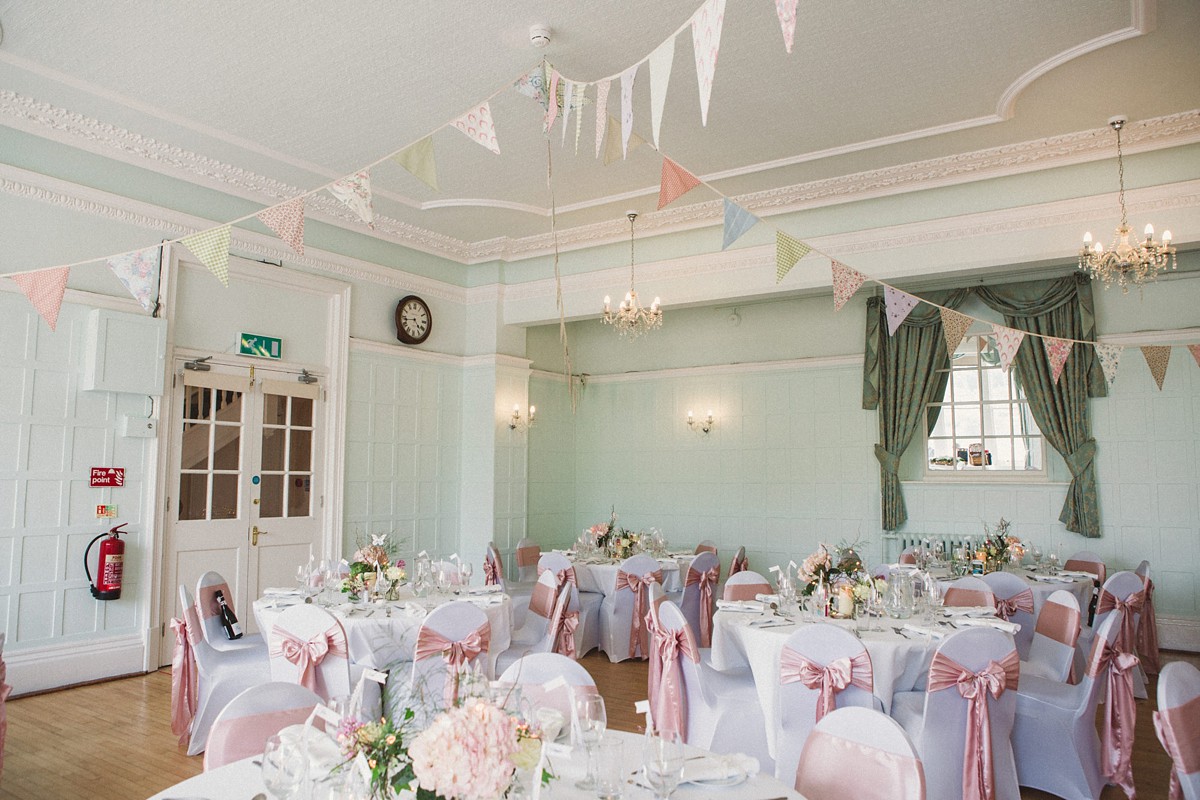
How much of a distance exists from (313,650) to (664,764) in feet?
8.98

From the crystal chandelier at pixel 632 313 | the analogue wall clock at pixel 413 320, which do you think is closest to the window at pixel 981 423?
the crystal chandelier at pixel 632 313

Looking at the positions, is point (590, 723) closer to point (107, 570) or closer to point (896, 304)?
point (896, 304)

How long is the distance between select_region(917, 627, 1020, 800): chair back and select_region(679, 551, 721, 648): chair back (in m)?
3.56

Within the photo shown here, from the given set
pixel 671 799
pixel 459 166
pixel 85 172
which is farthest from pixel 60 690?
pixel 671 799

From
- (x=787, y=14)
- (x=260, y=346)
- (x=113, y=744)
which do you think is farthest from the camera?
(x=260, y=346)

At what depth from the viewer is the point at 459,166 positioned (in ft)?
22.5

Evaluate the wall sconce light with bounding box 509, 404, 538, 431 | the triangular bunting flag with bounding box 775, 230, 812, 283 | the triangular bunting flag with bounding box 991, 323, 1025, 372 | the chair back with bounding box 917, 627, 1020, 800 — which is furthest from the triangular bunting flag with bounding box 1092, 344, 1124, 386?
the wall sconce light with bounding box 509, 404, 538, 431

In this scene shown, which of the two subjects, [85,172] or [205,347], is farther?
[205,347]

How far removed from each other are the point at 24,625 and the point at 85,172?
342 cm

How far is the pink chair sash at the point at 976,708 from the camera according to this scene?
11.4 feet

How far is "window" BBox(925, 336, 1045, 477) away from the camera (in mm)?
8125

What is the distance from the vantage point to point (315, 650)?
3.96m

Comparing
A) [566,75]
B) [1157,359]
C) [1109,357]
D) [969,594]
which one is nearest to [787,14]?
[566,75]

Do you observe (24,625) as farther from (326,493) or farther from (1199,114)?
(1199,114)
